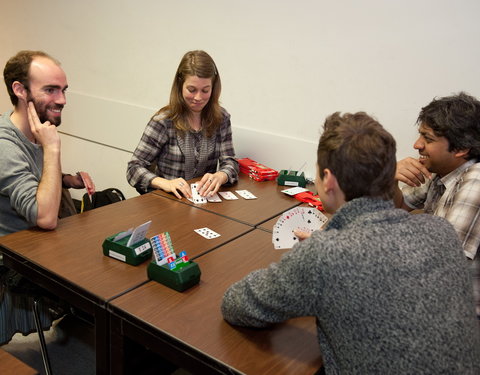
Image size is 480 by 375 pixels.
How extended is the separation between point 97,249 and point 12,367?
0.57 metres

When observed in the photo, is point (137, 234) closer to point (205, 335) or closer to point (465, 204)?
point (205, 335)

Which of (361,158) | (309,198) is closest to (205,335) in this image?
(361,158)

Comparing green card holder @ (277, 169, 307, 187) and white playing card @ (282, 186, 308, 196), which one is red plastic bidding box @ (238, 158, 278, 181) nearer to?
green card holder @ (277, 169, 307, 187)

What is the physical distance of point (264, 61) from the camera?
306 centimetres

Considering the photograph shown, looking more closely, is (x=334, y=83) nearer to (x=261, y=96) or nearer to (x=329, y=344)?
(x=261, y=96)

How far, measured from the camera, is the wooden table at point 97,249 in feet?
4.80

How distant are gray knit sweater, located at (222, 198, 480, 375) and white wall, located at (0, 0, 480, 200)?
168 centimetres

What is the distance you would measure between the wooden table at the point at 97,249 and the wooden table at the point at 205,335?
7 centimetres

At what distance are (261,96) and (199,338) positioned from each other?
2.17 meters

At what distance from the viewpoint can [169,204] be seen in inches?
88.4

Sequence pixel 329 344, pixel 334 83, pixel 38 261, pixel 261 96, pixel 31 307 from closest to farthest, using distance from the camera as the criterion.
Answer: pixel 329 344
pixel 38 261
pixel 31 307
pixel 334 83
pixel 261 96

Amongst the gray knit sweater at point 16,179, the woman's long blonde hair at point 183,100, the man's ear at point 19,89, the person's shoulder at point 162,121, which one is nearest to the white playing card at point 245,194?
the woman's long blonde hair at point 183,100

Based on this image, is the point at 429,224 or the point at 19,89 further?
the point at 19,89

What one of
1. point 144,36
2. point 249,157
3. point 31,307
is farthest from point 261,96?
point 31,307
